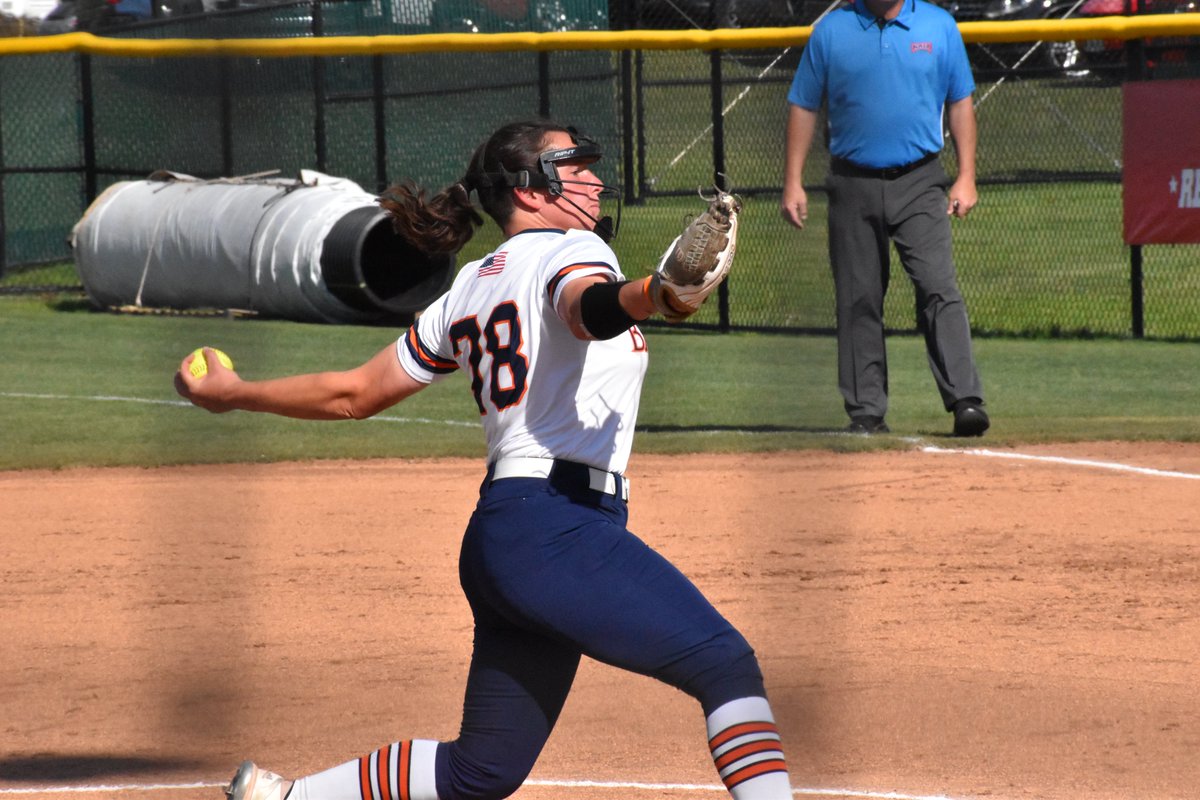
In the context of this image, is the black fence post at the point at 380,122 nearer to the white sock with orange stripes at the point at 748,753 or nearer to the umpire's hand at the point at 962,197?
the umpire's hand at the point at 962,197

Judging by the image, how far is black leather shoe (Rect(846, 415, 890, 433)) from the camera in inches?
301

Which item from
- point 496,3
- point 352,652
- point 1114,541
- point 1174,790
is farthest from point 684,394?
point 496,3

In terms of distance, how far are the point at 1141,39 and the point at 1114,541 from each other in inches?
206

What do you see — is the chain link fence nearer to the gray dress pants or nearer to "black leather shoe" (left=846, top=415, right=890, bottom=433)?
"black leather shoe" (left=846, top=415, right=890, bottom=433)

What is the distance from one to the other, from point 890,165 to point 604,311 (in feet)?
16.2

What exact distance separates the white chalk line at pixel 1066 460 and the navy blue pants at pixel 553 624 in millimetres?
4551

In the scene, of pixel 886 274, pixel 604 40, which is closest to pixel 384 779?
pixel 886 274

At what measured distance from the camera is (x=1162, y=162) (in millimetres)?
10109

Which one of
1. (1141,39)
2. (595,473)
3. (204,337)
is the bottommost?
(204,337)

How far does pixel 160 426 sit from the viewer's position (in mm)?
8602

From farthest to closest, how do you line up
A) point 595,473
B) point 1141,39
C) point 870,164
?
1. point 1141,39
2. point 870,164
3. point 595,473

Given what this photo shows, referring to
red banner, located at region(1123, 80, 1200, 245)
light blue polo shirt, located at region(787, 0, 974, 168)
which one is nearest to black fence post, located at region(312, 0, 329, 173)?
red banner, located at region(1123, 80, 1200, 245)

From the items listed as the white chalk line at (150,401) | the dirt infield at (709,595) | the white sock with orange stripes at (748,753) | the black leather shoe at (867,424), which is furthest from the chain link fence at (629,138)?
the white sock with orange stripes at (748,753)

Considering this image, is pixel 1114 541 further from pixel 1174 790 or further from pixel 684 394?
pixel 684 394
